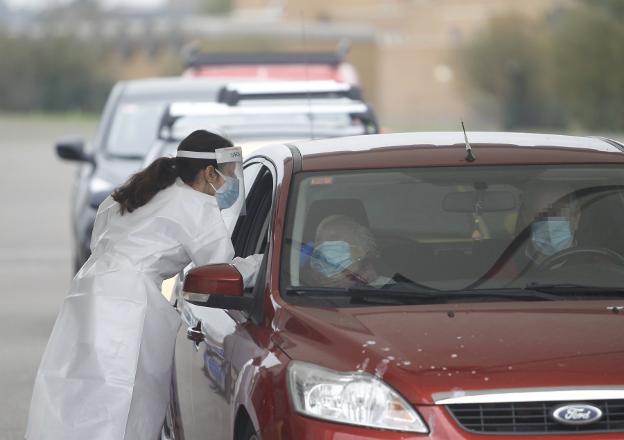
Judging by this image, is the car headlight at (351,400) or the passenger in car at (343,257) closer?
the car headlight at (351,400)

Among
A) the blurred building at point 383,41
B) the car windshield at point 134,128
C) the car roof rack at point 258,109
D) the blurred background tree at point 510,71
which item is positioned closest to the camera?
the car roof rack at point 258,109

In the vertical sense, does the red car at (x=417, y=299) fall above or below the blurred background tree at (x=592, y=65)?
below

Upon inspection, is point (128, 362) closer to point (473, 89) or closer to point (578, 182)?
point (578, 182)

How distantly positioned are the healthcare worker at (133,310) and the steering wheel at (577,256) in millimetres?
1190

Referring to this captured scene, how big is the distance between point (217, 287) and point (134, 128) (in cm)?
1098

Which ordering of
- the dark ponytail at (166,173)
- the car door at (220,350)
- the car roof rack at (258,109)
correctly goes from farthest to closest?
the car roof rack at (258,109), the dark ponytail at (166,173), the car door at (220,350)

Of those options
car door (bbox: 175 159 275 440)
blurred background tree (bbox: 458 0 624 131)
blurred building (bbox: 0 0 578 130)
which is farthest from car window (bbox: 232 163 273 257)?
blurred building (bbox: 0 0 578 130)

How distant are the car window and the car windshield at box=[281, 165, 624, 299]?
40 centimetres

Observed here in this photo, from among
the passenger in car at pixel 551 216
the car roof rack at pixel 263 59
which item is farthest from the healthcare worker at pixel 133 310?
the car roof rack at pixel 263 59

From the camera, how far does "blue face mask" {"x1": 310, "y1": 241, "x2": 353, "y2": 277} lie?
6281 mm

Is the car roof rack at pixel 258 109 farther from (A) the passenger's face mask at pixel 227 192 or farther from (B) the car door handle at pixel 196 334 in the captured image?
(B) the car door handle at pixel 196 334

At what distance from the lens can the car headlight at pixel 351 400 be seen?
16.9 feet

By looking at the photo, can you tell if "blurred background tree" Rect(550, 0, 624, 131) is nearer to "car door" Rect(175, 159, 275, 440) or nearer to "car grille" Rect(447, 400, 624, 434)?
"car door" Rect(175, 159, 275, 440)

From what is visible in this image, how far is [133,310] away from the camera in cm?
687
